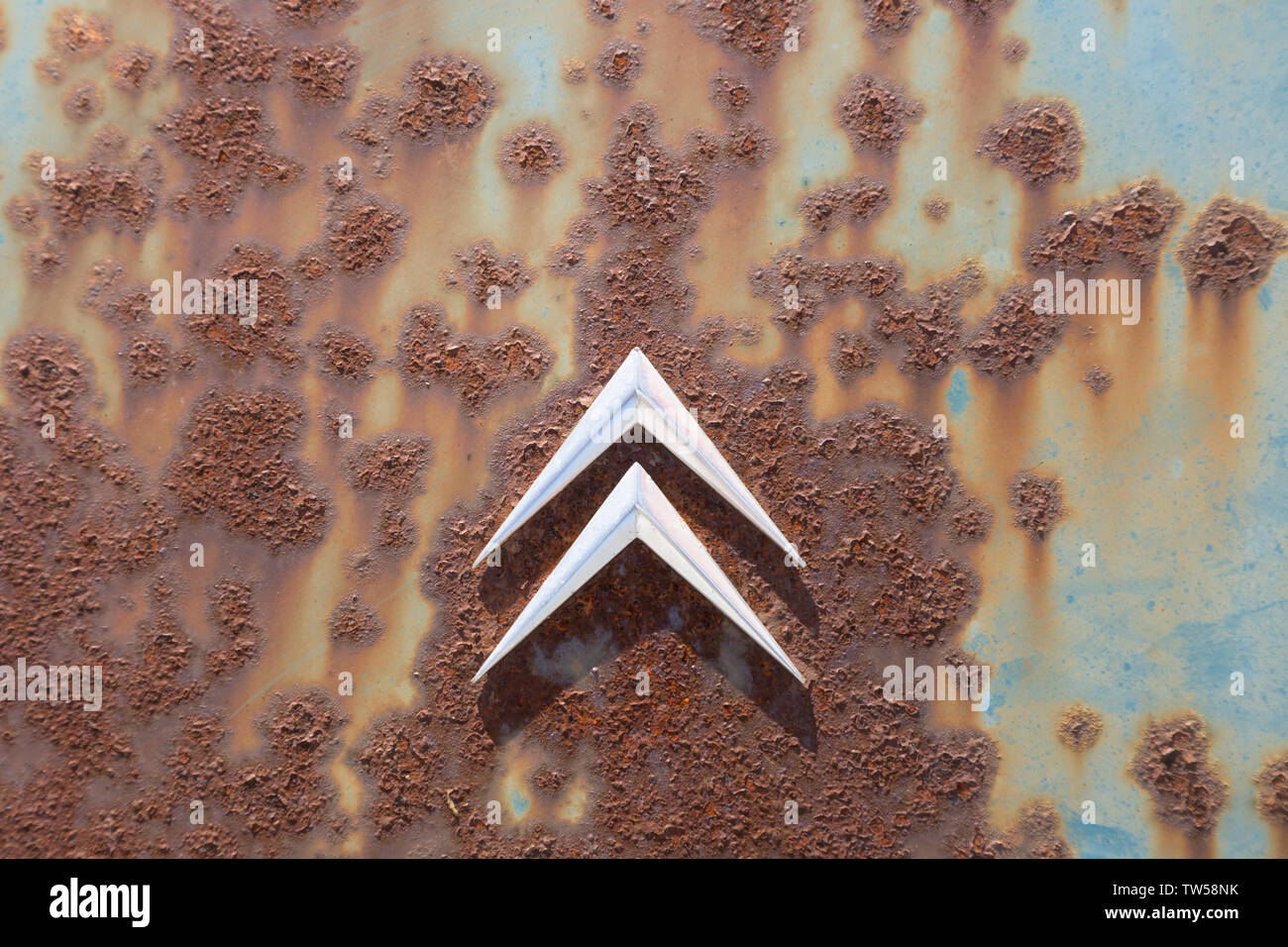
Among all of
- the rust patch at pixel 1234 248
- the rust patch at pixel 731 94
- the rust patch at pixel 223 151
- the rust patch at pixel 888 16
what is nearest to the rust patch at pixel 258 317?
the rust patch at pixel 223 151

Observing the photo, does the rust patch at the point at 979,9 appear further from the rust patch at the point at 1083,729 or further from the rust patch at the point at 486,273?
the rust patch at the point at 1083,729

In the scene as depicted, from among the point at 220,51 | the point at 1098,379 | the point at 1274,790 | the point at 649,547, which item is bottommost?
the point at 1274,790

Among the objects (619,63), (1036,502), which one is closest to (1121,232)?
(1036,502)

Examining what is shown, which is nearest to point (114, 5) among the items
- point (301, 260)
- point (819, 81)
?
point (301, 260)

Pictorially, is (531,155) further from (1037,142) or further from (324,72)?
(1037,142)

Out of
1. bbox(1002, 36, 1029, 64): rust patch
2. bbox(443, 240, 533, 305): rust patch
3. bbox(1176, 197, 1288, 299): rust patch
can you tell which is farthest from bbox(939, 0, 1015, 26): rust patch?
bbox(443, 240, 533, 305): rust patch

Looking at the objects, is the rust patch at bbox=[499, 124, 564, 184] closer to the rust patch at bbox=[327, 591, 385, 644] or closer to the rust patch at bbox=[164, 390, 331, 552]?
the rust patch at bbox=[164, 390, 331, 552]
